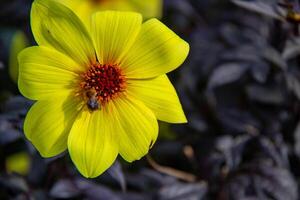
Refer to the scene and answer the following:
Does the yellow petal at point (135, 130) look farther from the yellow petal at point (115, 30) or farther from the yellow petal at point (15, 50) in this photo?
the yellow petal at point (15, 50)

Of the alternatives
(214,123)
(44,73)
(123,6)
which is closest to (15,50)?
(123,6)

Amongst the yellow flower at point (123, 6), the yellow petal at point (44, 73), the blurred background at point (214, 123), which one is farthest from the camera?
the yellow flower at point (123, 6)

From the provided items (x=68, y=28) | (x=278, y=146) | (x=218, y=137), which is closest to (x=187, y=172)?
(x=218, y=137)

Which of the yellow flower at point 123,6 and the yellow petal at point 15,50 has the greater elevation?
the yellow flower at point 123,6

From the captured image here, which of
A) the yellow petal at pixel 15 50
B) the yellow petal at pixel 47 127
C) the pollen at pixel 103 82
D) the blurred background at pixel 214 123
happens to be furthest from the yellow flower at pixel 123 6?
the yellow petal at pixel 47 127

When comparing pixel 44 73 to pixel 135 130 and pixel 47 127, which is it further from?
pixel 135 130

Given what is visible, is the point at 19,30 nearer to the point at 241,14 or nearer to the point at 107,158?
the point at 241,14

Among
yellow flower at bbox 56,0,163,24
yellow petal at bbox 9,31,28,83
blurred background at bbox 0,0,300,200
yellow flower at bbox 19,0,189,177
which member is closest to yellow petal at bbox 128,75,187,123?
yellow flower at bbox 19,0,189,177

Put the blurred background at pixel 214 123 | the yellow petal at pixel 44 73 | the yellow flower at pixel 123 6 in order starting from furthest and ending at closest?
the yellow flower at pixel 123 6 < the blurred background at pixel 214 123 < the yellow petal at pixel 44 73
